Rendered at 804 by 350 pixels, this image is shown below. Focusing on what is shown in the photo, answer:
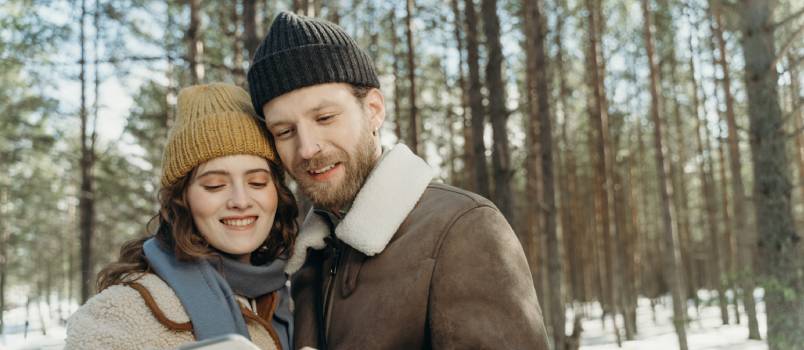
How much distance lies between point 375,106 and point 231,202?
24.8 inches

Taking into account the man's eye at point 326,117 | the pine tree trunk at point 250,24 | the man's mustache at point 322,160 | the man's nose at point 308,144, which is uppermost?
the pine tree trunk at point 250,24

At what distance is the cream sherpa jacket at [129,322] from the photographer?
6.51 ft

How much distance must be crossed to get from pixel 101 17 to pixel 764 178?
1382 centimetres

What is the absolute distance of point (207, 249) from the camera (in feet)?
7.57

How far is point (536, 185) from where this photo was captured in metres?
15.4

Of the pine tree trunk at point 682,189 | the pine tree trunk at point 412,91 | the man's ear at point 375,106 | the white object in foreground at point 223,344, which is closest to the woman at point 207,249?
the man's ear at point 375,106

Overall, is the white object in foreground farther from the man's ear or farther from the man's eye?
the man's ear

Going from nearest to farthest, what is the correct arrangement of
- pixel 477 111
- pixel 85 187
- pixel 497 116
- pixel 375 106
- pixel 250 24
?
pixel 375 106 < pixel 250 24 < pixel 497 116 < pixel 477 111 < pixel 85 187

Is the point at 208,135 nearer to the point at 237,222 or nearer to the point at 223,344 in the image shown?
the point at 237,222

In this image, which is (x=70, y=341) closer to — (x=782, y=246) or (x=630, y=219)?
(x=782, y=246)

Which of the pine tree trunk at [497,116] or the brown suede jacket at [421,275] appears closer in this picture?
the brown suede jacket at [421,275]

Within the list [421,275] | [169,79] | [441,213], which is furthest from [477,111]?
[169,79]

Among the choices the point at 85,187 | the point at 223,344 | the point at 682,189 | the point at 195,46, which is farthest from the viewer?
the point at 682,189

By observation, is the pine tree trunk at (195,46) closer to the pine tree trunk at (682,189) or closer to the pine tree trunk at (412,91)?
the pine tree trunk at (412,91)
